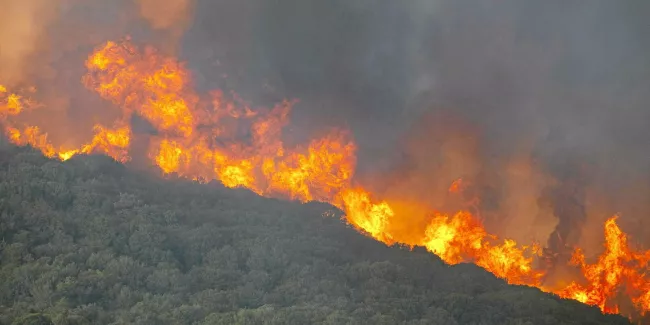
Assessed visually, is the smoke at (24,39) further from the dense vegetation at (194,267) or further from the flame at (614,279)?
the flame at (614,279)

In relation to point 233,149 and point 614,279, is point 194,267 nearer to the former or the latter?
point 233,149

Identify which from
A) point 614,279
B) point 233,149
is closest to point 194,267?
point 233,149

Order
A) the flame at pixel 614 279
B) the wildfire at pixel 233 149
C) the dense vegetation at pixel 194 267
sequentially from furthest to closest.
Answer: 1. the wildfire at pixel 233 149
2. the flame at pixel 614 279
3. the dense vegetation at pixel 194 267

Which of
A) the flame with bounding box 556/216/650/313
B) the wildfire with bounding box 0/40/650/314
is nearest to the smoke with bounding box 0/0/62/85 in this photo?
the wildfire with bounding box 0/40/650/314

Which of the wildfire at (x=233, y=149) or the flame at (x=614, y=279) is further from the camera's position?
the wildfire at (x=233, y=149)

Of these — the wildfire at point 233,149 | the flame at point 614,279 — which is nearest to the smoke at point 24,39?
the wildfire at point 233,149

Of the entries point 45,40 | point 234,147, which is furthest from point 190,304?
point 45,40

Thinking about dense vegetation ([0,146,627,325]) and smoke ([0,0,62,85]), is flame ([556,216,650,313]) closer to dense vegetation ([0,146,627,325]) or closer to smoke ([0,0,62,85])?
dense vegetation ([0,146,627,325])
